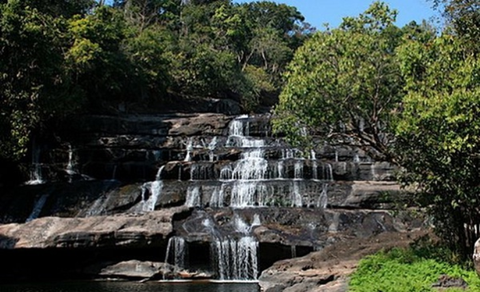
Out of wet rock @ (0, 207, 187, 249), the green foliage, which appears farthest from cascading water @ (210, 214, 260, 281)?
the green foliage

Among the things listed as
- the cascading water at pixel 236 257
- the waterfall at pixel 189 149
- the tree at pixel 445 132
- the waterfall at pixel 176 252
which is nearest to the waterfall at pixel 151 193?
the waterfall at pixel 189 149

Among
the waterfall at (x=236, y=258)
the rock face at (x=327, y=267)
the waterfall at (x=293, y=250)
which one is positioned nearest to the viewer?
the rock face at (x=327, y=267)

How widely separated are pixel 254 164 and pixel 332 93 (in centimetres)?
1128

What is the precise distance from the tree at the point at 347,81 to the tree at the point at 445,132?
1.54 meters

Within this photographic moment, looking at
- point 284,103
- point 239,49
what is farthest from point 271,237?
point 239,49

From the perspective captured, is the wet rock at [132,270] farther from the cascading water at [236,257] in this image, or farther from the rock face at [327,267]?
the rock face at [327,267]

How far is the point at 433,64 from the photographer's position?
42.3 ft

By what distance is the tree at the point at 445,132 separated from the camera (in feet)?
38.9

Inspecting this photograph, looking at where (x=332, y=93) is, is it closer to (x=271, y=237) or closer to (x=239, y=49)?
(x=271, y=237)

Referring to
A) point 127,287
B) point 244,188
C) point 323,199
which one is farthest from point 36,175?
point 323,199

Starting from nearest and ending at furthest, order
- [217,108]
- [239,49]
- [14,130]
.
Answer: [14,130], [217,108], [239,49]

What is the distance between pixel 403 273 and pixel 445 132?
3287 millimetres

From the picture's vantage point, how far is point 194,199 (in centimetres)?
2359

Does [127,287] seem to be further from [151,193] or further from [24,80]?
[24,80]
